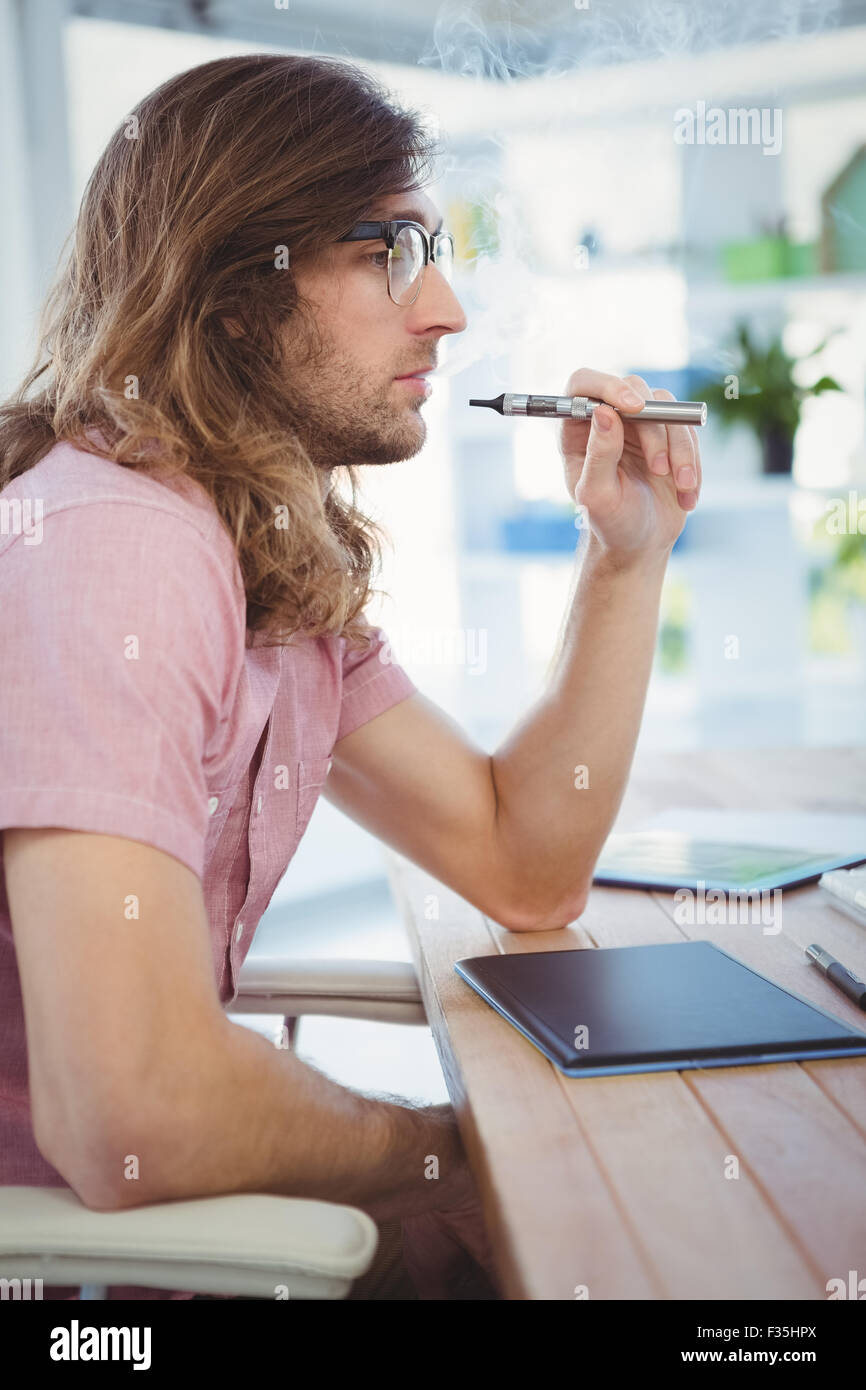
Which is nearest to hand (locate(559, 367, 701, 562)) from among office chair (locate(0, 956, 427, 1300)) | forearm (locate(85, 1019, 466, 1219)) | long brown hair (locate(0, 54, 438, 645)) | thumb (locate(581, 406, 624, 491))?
thumb (locate(581, 406, 624, 491))

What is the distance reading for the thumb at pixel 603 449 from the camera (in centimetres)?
123

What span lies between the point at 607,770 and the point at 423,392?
0.43 metres

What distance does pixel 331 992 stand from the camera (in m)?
1.28

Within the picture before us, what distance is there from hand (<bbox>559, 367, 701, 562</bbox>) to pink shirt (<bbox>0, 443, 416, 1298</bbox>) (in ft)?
1.29

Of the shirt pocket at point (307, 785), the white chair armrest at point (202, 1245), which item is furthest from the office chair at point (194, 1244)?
the shirt pocket at point (307, 785)

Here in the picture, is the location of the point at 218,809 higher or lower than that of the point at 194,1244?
higher

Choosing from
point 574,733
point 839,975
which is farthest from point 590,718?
point 839,975

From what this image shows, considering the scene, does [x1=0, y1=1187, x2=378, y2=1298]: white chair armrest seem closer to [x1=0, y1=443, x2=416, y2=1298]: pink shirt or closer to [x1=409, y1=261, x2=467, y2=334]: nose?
[x1=0, y1=443, x2=416, y2=1298]: pink shirt

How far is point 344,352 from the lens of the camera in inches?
49.0

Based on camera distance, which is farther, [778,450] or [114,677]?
[778,450]

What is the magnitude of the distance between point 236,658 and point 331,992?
1.57 feet

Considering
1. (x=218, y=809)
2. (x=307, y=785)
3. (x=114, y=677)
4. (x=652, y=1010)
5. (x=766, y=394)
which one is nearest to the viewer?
(x=114, y=677)

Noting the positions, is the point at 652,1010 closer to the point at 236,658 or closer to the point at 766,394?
the point at 236,658

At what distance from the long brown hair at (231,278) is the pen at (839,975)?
50 centimetres
